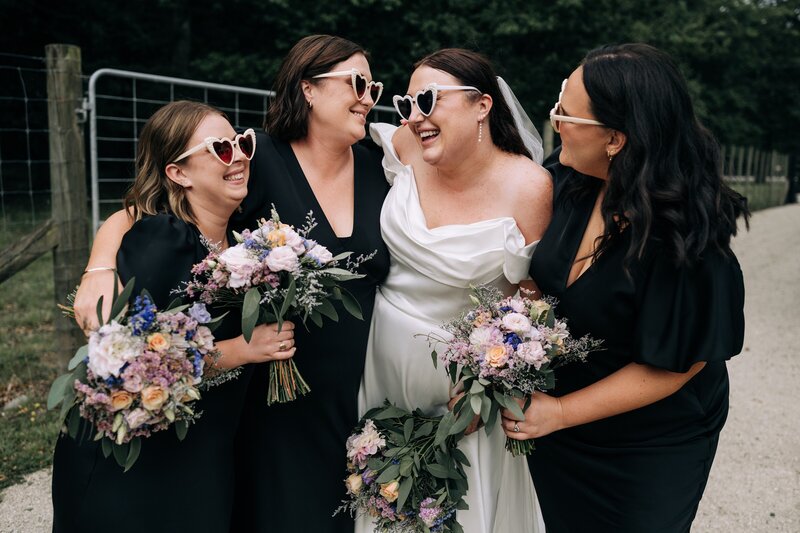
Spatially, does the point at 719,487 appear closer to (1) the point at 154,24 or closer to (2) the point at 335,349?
(2) the point at 335,349

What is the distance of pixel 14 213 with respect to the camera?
1366 centimetres

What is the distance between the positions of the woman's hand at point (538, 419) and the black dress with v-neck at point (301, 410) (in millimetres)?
951

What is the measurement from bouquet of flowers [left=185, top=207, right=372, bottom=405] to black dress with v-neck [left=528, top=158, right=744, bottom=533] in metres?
0.92

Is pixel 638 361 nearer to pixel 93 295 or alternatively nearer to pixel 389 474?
pixel 389 474

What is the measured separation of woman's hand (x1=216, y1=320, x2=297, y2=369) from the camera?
2.63 m

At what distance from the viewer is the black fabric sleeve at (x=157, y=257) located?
8.12 feet

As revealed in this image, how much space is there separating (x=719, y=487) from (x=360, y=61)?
400 centimetres

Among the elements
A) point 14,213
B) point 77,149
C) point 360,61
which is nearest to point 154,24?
point 14,213

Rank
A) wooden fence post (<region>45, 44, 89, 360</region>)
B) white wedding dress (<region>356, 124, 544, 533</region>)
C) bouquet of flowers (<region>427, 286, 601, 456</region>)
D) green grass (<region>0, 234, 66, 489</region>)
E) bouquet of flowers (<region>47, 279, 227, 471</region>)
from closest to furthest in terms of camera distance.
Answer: bouquet of flowers (<region>47, 279, 227, 471</region>) < bouquet of flowers (<region>427, 286, 601, 456</region>) < white wedding dress (<region>356, 124, 544, 533</region>) < green grass (<region>0, 234, 66, 489</region>) < wooden fence post (<region>45, 44, 89, 360</region>)

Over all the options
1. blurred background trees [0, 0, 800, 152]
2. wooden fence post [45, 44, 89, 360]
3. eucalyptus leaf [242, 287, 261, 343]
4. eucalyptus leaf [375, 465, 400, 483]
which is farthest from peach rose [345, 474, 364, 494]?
blurred background trees [0, 0, 800, 152]

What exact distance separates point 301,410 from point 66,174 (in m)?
3.25

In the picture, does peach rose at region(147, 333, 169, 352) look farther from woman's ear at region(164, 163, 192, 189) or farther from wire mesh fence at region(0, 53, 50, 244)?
wire mesh fence at region(0, 53, 50, 244)

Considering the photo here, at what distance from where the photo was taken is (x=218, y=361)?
259 cm

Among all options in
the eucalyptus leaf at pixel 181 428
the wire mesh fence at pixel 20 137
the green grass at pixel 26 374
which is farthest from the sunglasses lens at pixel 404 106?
the wire mesh fence at pixel 20 137
